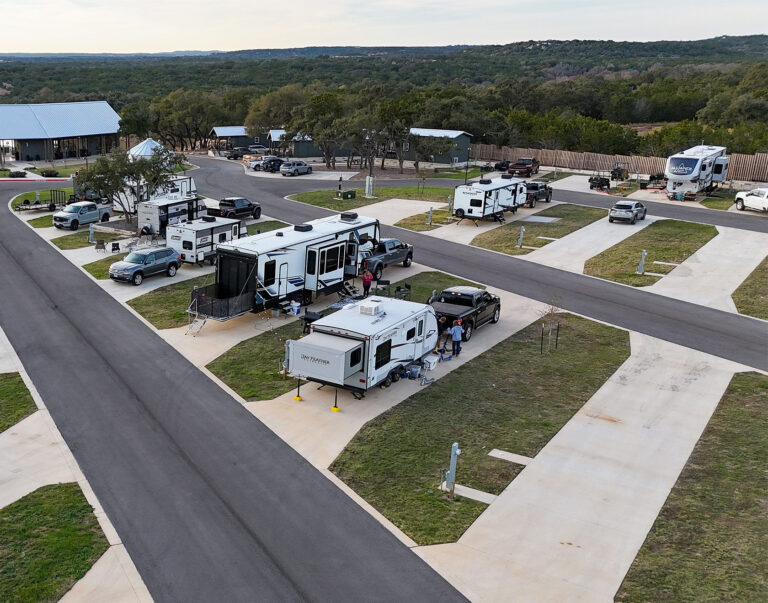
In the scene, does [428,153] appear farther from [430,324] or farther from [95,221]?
[430,324]

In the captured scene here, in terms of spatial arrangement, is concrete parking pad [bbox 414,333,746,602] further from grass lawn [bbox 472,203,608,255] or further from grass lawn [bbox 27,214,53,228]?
grass lawn [bbox 27,214,53,228]

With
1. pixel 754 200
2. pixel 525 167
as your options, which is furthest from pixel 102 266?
pixel 525 167

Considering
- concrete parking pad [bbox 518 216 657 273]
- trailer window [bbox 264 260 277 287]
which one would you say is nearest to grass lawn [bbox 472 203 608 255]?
concrete parking pad [bbox 518 216 657 273]

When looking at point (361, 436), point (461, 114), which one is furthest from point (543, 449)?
point (461, 114)

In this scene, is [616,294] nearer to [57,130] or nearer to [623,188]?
[623,188]

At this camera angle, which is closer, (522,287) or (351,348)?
(351,348)

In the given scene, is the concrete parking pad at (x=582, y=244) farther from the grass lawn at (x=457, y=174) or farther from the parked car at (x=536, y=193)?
the grass lawn at (x=457, y=174)

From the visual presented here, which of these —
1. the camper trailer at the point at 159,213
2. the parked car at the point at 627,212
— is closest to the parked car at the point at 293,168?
the camper trailer at the point at 159,213
